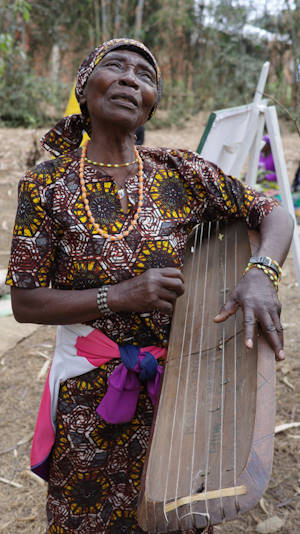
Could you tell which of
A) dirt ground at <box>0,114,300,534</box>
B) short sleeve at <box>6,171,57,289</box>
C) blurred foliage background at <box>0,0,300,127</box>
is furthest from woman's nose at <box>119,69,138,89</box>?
blurred foliage background at <box>0,0,300,127</box>

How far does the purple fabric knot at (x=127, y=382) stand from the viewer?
166cm

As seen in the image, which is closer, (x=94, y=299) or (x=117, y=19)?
(x=94, y=299)

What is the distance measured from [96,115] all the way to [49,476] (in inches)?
51.5

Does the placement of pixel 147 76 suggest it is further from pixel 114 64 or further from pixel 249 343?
pixel 249 343

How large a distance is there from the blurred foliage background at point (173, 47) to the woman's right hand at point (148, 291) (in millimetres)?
12026

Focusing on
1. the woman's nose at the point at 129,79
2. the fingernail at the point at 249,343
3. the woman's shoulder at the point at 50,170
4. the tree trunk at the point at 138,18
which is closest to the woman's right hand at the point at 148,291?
the fingernail at the point at 249,343

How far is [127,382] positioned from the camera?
5.51 ft

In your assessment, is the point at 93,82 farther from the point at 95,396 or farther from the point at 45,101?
the point at 45,101

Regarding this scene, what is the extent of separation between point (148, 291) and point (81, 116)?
0.72m

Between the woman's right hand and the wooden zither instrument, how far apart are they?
19 centimetres

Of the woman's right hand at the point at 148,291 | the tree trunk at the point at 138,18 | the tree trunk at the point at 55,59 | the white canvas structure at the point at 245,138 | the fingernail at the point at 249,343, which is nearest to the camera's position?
the fingernail at the point at 249,343

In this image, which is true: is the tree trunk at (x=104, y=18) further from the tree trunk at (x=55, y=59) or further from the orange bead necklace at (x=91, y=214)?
the orange bead necklace at (x=91, y=214)

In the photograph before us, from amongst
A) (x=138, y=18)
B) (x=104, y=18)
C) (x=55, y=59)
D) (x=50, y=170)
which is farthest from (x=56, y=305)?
(x=55, y=59)

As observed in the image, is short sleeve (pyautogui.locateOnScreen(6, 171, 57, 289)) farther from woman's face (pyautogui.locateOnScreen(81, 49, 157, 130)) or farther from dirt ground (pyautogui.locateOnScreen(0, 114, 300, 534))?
dirt ground (pyautogui.locateOnScreen(0, 114, 300, 534))
